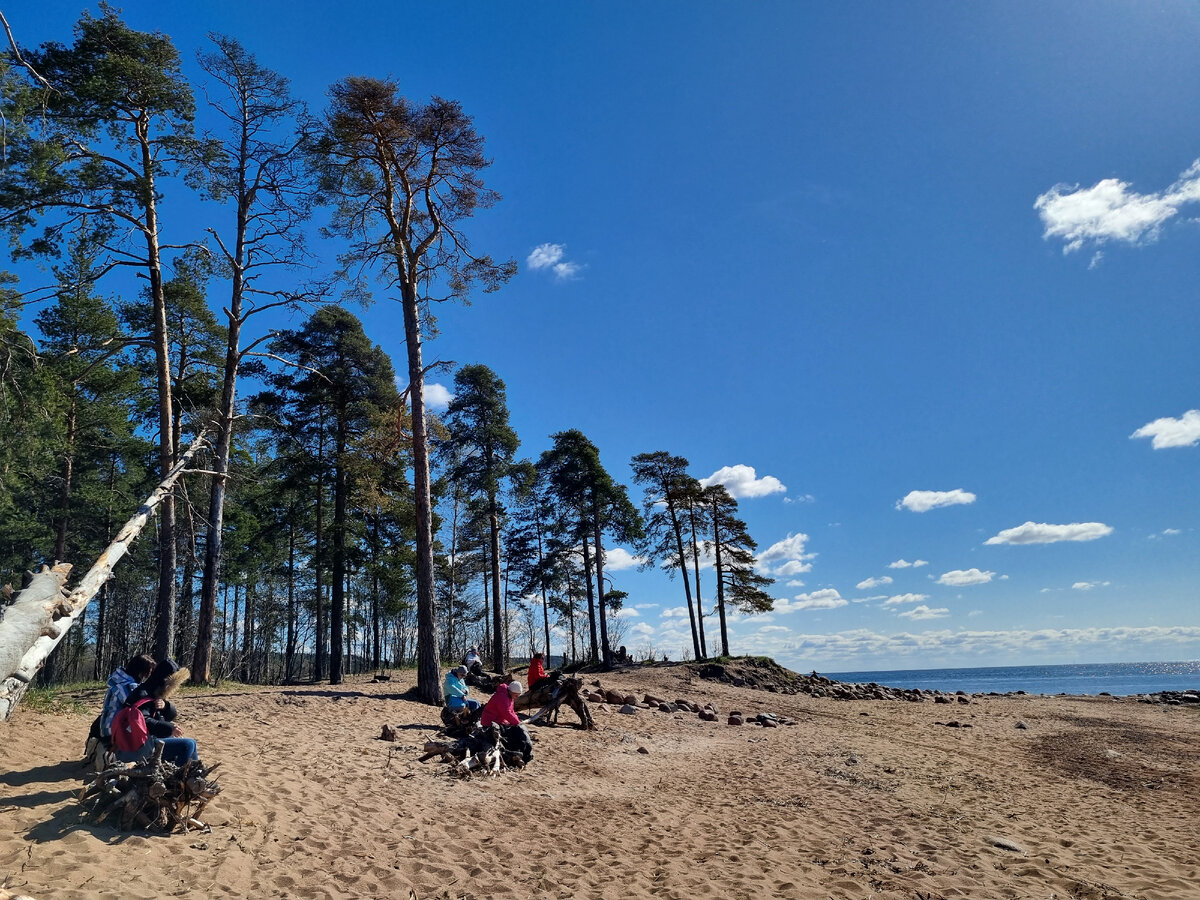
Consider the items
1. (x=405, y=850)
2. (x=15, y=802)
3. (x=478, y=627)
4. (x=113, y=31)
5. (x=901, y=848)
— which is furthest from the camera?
(x=478, y=627)

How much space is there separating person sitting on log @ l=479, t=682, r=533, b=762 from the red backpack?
5100mm

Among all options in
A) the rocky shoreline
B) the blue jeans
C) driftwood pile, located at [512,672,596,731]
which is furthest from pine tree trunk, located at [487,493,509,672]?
the blue jeans

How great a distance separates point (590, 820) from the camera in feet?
27.5

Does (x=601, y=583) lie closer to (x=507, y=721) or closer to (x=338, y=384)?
(x=338, y=384)

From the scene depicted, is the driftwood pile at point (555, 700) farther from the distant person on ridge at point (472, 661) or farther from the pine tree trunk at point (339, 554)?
the pine tree trunk at point (339, 554)

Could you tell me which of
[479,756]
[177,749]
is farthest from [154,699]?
[479,756]

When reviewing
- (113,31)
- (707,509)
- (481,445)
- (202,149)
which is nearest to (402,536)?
→ (481,445)

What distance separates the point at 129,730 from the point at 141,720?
13 centimetres

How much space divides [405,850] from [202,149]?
54.3 ft

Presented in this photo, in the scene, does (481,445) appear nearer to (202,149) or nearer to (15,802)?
(202,149)

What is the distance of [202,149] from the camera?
15.7 metres

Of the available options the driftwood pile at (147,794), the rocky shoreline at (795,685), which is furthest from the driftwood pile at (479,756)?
the rocky shoreline at (795,685)

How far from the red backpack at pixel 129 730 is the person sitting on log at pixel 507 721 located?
5100 millimetres

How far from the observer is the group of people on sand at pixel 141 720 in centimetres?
652
